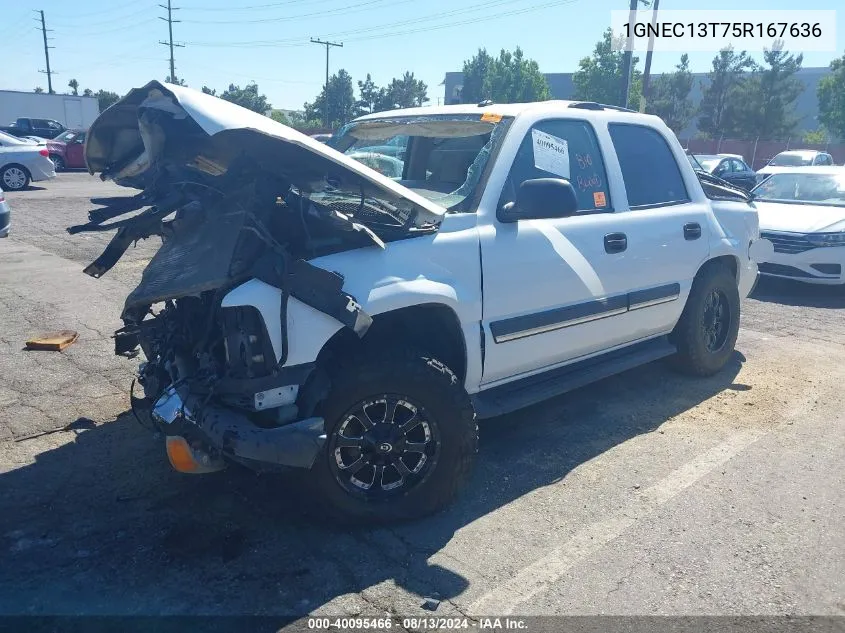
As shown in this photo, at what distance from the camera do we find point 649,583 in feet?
9.89

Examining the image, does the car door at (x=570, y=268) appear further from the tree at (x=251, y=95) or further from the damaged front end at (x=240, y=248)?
the tree at (x=251, y=95)

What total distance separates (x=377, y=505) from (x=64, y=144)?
90.5ft

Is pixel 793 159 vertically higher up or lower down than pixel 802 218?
higher up

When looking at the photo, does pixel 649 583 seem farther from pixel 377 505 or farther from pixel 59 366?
pixel 59 366

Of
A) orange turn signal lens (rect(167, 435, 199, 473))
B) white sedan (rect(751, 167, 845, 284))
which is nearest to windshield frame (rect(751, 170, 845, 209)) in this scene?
white sedan (rect(751, 167, 845, 284))

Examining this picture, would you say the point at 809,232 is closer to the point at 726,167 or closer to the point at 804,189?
the point at 804,189

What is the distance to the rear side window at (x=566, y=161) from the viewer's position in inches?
157

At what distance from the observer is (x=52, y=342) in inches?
229

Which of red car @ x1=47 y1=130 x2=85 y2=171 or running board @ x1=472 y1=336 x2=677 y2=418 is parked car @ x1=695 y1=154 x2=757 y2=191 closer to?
running board @ x1=472 y1=336 x2=677 y2=418

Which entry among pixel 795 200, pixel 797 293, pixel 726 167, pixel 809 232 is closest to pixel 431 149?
pixel 809 232

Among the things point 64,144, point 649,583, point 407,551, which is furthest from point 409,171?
point 64,144

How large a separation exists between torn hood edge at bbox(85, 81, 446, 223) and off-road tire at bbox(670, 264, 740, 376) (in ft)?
8.58

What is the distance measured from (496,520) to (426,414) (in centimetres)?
66

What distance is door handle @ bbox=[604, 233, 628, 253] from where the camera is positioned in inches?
172
